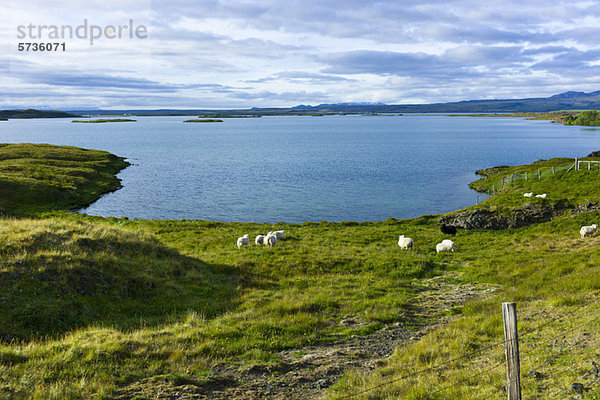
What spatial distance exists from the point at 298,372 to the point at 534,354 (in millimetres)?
7050

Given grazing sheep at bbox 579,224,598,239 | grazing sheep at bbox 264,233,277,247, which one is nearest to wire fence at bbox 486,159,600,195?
grazing sheep at bbox 579,224,598,239

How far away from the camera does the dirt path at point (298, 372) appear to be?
11.3 m

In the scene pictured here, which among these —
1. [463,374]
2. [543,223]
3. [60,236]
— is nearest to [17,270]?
[60,236]

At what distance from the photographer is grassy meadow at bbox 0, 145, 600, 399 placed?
1136 centimetres

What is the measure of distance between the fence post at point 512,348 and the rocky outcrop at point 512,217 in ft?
116

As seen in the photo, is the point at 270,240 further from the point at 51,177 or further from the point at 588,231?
the point at 51,177

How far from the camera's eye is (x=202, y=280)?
2417cm

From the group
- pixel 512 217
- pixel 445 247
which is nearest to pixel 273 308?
pixel 445 247

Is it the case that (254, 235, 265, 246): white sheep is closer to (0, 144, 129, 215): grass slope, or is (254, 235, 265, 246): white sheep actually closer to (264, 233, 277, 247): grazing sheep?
(264, 233, 277, 247): grazing sheep

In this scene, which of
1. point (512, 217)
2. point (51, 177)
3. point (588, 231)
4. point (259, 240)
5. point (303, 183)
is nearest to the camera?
point (588, 231)

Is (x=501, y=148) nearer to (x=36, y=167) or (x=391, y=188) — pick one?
(x=391, y=188)

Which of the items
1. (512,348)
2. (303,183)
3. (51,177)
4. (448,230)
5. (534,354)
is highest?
(512,348)

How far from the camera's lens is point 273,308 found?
750 inches

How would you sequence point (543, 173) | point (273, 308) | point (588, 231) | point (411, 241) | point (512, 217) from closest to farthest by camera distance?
point (273, 308)
point (588, 231)
point (411, 241)
point (512, 217)
point (543, 173)
